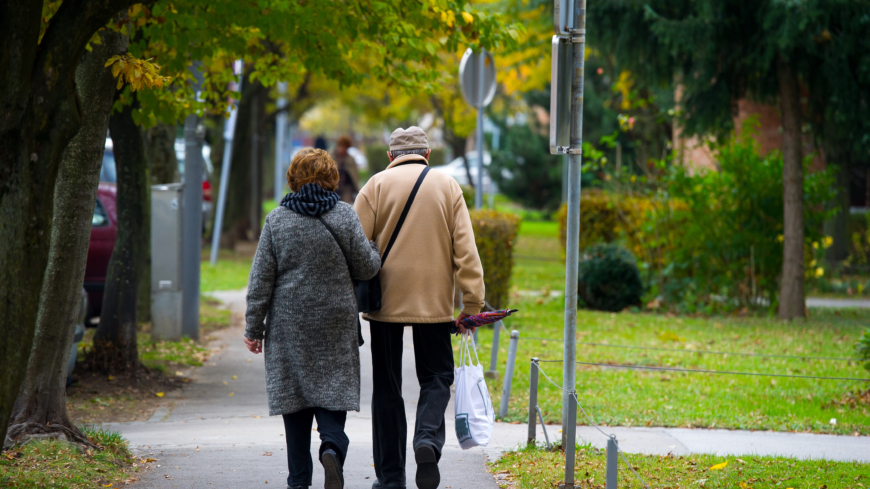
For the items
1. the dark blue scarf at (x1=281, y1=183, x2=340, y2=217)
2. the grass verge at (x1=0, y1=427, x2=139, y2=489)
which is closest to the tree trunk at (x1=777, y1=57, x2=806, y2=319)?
the dark blue scarf at (x1=281, y1=183, x2=340, y2=217)

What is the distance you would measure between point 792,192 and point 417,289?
7.90 meters

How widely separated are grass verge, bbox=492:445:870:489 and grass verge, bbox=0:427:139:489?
6.78 feet

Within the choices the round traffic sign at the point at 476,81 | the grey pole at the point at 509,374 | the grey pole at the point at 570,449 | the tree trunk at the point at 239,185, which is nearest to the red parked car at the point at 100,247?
the round traffic sign at the point at 476,81

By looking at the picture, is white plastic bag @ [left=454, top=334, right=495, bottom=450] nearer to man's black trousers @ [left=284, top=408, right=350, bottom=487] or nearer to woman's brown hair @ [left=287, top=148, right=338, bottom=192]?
man's black trousers @ [left=284, top=408, right=350, bottom=487]

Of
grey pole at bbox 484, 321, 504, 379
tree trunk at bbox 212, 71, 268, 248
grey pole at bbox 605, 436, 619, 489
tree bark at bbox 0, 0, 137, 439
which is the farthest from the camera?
tree trunk at bbox 212, 71, 268, 248

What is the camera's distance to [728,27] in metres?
10.5

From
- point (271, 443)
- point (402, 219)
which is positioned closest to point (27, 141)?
point (402, 219)

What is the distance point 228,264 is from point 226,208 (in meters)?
2.64

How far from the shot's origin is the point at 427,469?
423 centimetres

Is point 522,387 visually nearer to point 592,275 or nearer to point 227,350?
point 227,350

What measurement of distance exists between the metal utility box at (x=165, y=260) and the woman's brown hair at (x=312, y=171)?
4709mm

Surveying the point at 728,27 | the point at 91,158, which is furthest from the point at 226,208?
the point at 91,158

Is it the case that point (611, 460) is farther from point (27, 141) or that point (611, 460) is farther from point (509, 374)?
point (27, 141)

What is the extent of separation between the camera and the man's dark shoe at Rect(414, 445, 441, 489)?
13.8 ft
